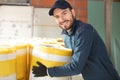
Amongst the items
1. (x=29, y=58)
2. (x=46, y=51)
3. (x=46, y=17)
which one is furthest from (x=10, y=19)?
(x=46, y=51)

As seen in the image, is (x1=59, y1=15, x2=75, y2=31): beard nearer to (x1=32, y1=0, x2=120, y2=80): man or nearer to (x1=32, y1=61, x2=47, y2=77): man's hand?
(x1=32, y1=0, x2=120, y2=80): man

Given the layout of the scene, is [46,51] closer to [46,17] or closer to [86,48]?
[86,48]

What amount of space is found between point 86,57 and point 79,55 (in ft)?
0.20

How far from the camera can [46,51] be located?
1.91 meters

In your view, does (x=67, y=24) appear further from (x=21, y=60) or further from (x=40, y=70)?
(x=21, y=60)

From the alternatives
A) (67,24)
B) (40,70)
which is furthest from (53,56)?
(67,24)

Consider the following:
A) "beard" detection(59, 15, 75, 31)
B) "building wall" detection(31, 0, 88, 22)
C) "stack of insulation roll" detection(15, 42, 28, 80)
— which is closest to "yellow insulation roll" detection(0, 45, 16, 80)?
"stack of insulation roll" detection(15, 42, 28, 80)

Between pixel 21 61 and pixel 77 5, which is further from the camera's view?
pixel 77 5

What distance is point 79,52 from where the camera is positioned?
5.71 feet

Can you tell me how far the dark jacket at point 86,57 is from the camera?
175cm

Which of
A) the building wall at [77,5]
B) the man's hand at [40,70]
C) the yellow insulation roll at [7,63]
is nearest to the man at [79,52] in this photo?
the man's hand at [40,70]

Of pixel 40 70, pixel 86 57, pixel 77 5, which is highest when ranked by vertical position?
pixel 77 5

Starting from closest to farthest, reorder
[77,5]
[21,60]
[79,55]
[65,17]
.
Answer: [79,55]
[65,17]
[21,60]
[77,5]

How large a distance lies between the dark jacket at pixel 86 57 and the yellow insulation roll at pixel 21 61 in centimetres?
33
